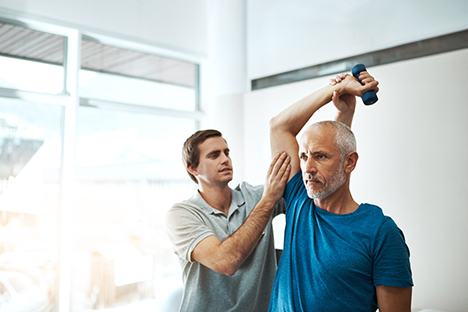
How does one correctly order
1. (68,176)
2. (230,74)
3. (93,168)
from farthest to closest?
1. (230,74)
2. (93,168)
3. (68,176)

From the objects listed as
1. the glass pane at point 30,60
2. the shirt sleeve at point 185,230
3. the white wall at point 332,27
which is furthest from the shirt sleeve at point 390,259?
the glass pane at point 30,60

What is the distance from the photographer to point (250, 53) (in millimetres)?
3748

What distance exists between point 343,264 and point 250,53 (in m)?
2.76

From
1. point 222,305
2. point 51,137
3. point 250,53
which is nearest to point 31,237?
point 51,137

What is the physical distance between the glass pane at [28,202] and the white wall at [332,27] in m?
1.87

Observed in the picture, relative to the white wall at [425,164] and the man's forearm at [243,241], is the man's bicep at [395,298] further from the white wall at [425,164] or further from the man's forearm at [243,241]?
the white wall at [425,164]

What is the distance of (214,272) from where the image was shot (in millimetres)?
1831

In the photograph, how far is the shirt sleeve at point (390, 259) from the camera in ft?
4.08

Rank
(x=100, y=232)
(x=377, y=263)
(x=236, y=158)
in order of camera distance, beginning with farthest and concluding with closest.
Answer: (x=236, y=158)
(x=100, y=232)
(x=377, y=263)

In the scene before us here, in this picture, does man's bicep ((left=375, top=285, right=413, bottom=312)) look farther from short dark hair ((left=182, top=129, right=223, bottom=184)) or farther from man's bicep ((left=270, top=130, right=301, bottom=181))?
short dark hair ((left=182, top=129, right=223, bottom=184))

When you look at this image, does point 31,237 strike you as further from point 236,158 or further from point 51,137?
point 236,158

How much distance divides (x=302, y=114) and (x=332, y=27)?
1.78 meters

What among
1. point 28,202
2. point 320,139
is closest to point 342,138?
point 320,139

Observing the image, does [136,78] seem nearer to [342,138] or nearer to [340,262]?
[342,138]
